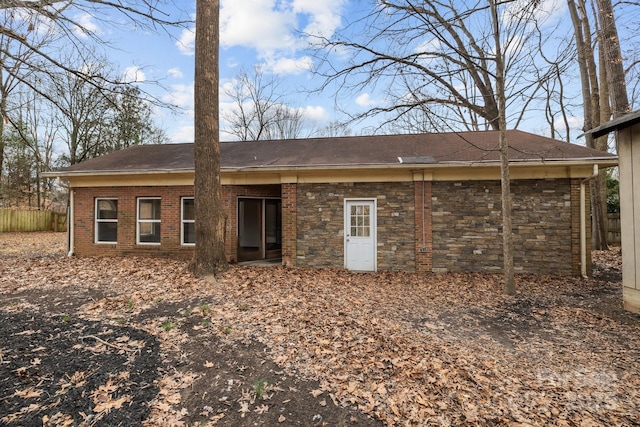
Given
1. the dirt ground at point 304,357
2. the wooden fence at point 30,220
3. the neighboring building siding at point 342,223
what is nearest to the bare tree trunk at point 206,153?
the dirt ground at point 304,357

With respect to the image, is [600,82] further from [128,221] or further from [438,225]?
[128,221]

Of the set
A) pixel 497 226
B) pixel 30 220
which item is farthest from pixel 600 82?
pixel 30 220

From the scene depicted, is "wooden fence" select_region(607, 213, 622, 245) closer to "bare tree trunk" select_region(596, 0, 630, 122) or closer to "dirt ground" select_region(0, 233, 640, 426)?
"bare tree trunk" select_region(596, 0, 630, 122)

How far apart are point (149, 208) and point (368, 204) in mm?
6755

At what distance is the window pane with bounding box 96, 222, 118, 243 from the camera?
34.5 ft

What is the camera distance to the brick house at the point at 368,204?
8.26 m

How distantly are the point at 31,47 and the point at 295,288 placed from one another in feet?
24.0

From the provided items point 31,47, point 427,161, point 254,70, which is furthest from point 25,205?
point 427,161

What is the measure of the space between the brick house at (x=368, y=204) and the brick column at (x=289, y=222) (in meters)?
0.03

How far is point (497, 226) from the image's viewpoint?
8.45 meters

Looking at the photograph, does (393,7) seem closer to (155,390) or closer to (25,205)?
(155,390)

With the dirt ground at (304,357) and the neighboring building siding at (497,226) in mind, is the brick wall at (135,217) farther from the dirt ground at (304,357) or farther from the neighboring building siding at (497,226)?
the neighboring building siding at (497,226)

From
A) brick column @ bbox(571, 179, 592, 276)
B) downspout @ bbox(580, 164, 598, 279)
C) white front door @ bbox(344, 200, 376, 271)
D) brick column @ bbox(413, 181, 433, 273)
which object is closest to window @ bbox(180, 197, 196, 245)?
white front door @ bbox(344, 200, 376, 271)

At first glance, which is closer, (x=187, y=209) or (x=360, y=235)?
(x=360, y=235)
